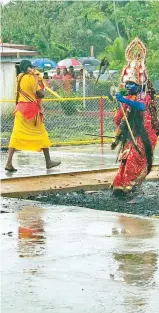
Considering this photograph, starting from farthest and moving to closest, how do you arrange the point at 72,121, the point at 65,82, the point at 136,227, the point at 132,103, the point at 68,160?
the point at 65,82
the point at 72,121
the point at 68,160
the point at 132,103
the point at 136,227

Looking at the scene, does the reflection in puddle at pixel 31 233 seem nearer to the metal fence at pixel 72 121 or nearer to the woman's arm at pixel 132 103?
the woman's arm at pixel 132 103

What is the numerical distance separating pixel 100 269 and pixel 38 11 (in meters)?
46.5

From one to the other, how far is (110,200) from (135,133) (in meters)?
0.91

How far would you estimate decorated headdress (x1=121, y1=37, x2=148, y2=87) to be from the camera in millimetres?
12609

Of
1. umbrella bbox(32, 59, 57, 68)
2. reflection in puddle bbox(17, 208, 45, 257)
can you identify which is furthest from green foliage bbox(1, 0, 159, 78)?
reflection in puddle bbox(17, 208, 45, 257)

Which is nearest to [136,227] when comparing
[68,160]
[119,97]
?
[119,97]

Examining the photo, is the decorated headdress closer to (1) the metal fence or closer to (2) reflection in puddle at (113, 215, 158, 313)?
(2) reflection in puddle at (113, 215, 158, 313)

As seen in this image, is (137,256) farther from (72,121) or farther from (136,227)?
(72,121)

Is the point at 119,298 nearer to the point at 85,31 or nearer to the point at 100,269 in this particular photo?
the point at 100,269

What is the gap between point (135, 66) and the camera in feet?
41.7

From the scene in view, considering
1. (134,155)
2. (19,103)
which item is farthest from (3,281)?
(19,103)

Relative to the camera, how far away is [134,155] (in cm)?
1277

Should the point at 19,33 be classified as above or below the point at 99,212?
below

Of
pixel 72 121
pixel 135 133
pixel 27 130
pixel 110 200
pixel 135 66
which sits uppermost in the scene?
pixel 135 66
